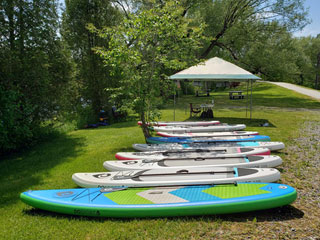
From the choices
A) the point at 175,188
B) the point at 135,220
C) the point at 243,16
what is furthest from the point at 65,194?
the point at 243,16

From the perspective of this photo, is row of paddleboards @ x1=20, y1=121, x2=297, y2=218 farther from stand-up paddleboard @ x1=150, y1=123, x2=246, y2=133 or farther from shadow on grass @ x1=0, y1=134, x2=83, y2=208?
stand-up paddleboard @ x1=150, y1=123, x2=246, y2=133

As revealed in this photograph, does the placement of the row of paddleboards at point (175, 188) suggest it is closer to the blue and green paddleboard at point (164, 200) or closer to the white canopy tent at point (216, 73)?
the blue and green paddleboard at point (164, 200)

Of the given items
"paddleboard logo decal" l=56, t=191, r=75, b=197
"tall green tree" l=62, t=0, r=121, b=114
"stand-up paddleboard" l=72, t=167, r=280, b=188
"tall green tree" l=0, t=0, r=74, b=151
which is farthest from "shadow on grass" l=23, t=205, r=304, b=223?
"tall green tree" l=62, t=0, r=121, b=114

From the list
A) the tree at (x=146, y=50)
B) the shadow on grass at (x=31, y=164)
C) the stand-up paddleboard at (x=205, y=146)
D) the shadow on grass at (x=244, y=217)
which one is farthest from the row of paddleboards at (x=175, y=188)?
the tree at (x=146, y=50)

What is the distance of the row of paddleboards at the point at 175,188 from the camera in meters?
3.54

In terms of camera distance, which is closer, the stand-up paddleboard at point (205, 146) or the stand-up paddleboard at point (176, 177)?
the stand-up paddleboard at point (176, 177)

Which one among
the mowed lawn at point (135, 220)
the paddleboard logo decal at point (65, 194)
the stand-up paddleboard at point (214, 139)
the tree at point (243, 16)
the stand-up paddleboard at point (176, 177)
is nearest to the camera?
the mowed lawn at point (135, 220)

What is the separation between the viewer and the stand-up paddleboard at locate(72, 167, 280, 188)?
168 inches

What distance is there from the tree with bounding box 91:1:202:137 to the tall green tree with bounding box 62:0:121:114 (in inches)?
278

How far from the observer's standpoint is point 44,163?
663cm

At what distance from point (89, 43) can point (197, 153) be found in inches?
442

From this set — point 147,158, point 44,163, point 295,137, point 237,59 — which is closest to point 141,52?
point 147,158

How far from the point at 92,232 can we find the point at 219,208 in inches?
76.7

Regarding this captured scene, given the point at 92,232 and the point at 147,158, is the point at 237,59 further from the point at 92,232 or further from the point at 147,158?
the point at 92,232
